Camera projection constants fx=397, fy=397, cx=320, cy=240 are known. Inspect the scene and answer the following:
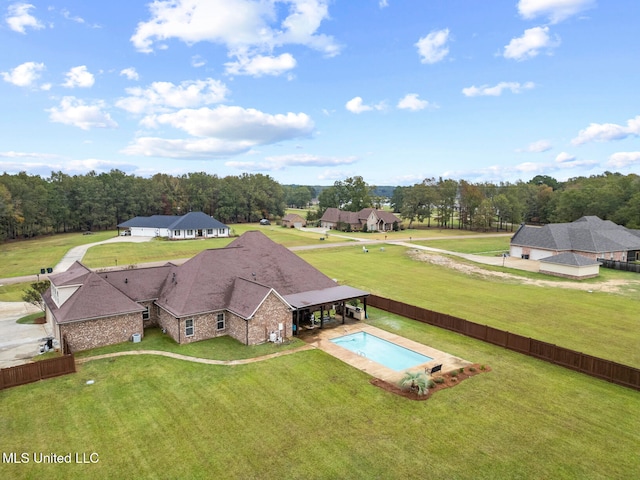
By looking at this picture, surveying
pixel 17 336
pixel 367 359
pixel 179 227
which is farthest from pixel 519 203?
pixel 17 336

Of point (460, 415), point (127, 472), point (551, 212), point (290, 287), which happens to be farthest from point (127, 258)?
point (551, 212)

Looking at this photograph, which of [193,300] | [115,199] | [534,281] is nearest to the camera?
[193,300]

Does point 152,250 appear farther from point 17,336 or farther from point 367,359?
point 367,359

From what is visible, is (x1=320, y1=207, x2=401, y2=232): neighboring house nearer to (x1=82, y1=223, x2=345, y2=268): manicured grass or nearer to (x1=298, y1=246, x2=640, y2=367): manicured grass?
(x1=82, y1=223, x2=345, y2=268): manicured grass

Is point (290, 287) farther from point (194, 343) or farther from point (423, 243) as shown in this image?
point (423, 243)

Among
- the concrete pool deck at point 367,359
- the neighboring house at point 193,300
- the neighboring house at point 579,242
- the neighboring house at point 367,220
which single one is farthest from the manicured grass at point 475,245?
the neighboring house at point 193,300

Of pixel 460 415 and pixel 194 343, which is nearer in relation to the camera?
pixel 460 415
